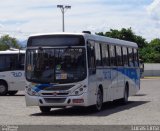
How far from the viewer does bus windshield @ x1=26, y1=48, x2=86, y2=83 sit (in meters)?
20.0

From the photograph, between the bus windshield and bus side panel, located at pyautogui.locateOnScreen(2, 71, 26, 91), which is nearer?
the bus windshield

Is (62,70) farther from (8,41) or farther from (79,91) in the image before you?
(8,41)

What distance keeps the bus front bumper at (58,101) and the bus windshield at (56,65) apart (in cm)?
57

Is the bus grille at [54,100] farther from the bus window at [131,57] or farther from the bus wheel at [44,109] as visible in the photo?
the bus window at [131,57]

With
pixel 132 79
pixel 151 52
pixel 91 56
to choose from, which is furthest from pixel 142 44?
pixel 91 56

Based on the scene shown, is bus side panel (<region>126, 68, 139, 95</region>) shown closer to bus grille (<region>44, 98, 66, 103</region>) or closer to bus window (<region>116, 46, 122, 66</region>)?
bus window (<region>116, 46, 122, 66</region>)

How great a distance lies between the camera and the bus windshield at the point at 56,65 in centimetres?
2000

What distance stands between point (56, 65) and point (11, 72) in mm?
13457

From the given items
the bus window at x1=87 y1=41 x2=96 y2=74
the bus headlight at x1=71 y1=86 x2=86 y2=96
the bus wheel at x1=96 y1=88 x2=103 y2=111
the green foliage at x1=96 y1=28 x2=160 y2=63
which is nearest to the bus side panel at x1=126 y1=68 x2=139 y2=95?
the bus wheel at x1=96 y1=88 x2=103 y2=111

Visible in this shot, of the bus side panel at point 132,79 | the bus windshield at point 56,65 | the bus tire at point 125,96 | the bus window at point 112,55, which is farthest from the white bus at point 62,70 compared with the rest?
the bus side panel at point 132,79

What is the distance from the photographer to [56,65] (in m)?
20.2

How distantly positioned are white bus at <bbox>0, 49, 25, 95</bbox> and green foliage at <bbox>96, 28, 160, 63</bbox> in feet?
226

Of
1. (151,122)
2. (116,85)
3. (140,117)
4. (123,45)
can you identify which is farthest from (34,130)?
(123,45)

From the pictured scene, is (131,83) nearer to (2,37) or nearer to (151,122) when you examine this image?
(151,122)
